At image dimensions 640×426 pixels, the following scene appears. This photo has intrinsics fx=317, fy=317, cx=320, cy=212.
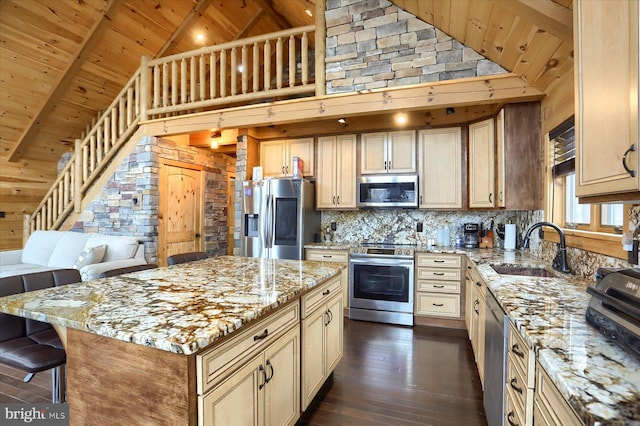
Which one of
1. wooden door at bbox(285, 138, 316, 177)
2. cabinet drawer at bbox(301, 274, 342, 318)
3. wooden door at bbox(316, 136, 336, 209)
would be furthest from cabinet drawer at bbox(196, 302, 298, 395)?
wooden door at bbox(285, 138, 316, 177)

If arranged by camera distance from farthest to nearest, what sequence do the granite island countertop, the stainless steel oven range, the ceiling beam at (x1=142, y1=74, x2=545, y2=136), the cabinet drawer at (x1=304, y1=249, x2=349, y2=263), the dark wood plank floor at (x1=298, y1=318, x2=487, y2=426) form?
the cabinet drawer at (x1=304, y1=249, x2=349, y2=263) < the stainless steel oven range < the ceiling beam at (x1=142, y1=74, x2=545, y2=136) < the dark wood plank floor at (x1=298, y1=318, x2=487, y2=426) < the granite island countertop

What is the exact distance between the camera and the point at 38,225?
5.55m

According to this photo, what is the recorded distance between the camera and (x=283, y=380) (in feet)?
5.42

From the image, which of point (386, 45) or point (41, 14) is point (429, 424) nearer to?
point (386, 45)

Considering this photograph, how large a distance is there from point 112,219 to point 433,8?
5.09 metres

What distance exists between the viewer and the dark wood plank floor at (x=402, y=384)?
208 cm

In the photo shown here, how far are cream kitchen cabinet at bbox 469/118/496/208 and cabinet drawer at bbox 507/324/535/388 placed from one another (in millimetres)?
2403

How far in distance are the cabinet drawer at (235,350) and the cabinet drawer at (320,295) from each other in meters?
0.22

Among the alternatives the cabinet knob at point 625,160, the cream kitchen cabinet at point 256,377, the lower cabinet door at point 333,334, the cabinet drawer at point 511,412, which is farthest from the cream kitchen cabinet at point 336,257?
the cabinet knob at point 625,160

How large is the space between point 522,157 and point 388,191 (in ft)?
5.08

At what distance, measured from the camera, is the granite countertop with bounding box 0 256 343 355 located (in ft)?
A: 3.62

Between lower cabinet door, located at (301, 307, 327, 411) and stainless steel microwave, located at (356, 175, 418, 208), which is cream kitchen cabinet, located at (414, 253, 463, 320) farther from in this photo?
lower cabinet door, located at (301, 307, 327, 411)

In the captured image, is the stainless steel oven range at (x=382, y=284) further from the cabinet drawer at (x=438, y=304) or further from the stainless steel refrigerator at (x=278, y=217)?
the stainless steel refrigerator at (x=278, y=217)

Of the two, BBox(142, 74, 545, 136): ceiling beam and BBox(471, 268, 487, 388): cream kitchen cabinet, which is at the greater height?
BBox(142, 74, 545, 136): ceiling beam
